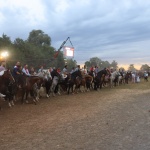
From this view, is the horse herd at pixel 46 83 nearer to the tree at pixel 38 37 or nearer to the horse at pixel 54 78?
the horse at pixel 54 78

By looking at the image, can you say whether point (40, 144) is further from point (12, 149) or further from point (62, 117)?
point (62, 117)

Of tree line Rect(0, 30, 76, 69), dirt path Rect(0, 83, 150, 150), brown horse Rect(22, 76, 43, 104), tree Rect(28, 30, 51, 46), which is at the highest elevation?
tree Rect(28, 30, 51, 46)

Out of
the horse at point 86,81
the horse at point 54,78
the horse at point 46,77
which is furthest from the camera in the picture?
the horse at point 86,81

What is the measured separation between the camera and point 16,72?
1862 centimetres

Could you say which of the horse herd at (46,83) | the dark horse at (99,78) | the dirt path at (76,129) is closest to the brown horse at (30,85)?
the horse herd at (46,83)

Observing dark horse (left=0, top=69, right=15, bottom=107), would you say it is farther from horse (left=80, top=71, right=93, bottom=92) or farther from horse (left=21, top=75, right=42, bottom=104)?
horse (left=80, top=71, right=93, bottom=92)

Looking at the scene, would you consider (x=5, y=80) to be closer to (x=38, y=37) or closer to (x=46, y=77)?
(x=46, y=77)

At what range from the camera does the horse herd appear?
658 inches

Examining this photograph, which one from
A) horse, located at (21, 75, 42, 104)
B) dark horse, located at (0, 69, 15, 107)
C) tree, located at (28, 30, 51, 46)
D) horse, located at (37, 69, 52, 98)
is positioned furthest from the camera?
tree, located at (28, 30, 51, 46)

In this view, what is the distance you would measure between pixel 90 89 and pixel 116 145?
70.6 feet

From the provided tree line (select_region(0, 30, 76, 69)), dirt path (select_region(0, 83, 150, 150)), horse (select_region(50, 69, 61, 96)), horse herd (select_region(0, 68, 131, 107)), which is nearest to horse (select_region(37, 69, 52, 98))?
horse herd (select_region(0, 68, 131, 107))

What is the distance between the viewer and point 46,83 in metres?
→ 22.8

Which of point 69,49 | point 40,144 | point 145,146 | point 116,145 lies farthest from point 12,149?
point 69,49

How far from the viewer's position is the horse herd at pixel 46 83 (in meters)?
16.7
